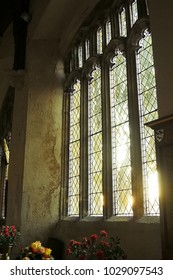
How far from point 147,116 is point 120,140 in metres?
0.71

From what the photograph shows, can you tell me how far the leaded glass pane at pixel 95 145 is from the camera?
5.66 meters

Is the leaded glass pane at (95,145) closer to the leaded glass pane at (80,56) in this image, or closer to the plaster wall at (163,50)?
the leaded glass pane at (80,56)

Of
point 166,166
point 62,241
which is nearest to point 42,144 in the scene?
point 62,241

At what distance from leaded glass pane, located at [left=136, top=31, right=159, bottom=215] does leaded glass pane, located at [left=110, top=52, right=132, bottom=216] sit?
38cm

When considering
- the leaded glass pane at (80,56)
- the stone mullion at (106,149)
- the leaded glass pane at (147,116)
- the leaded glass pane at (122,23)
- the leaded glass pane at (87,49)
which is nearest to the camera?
the leaded glass pane at (147,116)

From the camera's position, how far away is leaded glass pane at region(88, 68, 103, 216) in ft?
18.6

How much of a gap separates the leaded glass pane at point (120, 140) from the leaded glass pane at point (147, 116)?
1.23ft

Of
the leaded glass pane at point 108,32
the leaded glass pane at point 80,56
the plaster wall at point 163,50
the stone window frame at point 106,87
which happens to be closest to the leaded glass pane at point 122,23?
the stone window frame at point 106,87

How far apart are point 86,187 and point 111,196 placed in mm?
815

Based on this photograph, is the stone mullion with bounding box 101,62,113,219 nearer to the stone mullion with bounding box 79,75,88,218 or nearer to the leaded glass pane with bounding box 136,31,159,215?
the stone mullion with bounding box 79,75,88,218

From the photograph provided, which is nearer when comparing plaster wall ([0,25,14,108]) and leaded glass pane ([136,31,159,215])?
leaded glass pane ([136,31,159,215])

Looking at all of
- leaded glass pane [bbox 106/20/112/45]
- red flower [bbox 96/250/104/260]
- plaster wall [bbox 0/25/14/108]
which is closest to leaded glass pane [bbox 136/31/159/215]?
leaded glass pane [bbox 106/20/112/45]

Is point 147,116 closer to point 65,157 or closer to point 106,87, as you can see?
point 106,87

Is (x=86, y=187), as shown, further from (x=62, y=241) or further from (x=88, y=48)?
(x=88, y=48)
